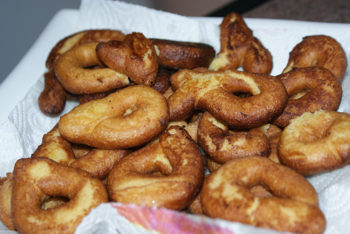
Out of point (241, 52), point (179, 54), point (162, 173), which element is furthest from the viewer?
point (241, 52)

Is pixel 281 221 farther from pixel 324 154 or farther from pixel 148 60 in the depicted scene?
pixel 148 60

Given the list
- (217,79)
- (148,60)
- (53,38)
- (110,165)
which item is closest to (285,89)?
(217,79)

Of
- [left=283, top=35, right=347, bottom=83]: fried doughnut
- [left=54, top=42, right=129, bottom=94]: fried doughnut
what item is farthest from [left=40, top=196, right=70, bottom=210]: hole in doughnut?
[left=283, top=35, right=347, bottom=83]: fried doughnut

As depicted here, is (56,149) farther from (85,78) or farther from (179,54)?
(179,54)

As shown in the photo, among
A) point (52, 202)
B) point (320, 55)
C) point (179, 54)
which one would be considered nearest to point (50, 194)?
point (52, 202)

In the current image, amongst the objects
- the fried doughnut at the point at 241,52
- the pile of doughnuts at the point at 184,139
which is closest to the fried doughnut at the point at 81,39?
the pile of doughnuts at the point at 184,139
